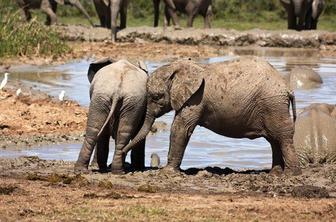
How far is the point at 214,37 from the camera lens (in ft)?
109

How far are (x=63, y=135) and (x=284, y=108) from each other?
4101 mm

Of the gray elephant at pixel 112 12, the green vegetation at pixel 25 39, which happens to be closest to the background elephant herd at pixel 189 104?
the green vegetation at pixel 25 39

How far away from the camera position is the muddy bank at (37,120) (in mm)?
14945

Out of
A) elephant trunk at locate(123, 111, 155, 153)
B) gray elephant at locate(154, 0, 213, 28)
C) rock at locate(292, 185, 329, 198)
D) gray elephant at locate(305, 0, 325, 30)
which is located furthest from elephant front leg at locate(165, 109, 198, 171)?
gray elephant at locate(305, 0, 325, 30)

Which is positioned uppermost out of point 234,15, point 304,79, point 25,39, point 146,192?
point 146,192

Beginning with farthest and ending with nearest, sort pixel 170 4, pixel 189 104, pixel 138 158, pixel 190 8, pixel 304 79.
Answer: pixel 190 8, pixel 170 4, pixel 304 79, pixel 138 158, pixel 189 104

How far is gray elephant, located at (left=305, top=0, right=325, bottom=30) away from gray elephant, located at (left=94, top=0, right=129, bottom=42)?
5.97 m

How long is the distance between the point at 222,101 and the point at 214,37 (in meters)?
21.4

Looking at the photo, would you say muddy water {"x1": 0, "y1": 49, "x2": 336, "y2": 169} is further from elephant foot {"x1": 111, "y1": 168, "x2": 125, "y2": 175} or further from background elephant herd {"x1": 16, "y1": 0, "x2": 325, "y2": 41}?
background elephant herd {"x1": 16, "y1": 0, "x2": 325, "y2": 41}

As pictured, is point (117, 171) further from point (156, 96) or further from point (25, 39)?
point (25, 39)

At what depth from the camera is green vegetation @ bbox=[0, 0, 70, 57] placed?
82.0ft

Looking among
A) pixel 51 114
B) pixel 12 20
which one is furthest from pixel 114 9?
pixel 51 114

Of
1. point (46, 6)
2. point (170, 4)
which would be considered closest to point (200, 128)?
Result: point (170, 4)

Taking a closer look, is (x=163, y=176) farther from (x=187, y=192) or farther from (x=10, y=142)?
(x=10, y=142)
